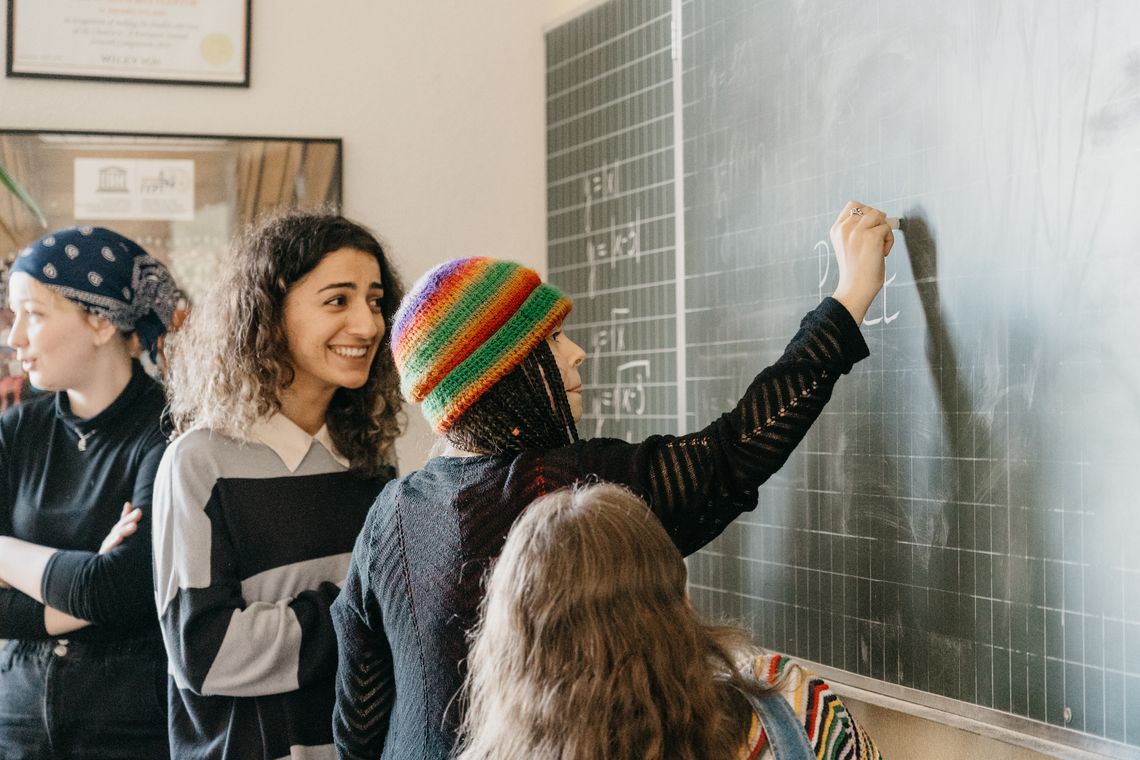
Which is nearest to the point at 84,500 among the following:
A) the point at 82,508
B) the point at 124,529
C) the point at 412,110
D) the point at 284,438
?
the point at 82,508

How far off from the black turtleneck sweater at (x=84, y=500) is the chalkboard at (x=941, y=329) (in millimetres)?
924

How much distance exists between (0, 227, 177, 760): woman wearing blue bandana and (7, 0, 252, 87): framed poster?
92 centimetres

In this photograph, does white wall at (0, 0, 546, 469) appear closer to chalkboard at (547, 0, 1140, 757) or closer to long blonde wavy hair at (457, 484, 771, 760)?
chalkboard at (547, 0, 1140, 757)

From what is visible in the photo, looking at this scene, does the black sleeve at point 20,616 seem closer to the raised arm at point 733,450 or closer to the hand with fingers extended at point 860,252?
the raised arm at point 733,450

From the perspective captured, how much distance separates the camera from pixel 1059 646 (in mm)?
1322

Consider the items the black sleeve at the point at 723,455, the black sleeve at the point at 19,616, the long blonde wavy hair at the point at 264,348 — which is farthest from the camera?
the black sleeve at the point at 19,616

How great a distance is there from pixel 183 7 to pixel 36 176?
52 centimetres

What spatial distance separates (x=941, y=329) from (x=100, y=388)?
1.33m

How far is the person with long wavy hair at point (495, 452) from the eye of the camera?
1215 millimetres

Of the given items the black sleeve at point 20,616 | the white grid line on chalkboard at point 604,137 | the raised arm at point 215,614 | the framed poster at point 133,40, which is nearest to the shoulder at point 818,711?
the raised arm at point 215,614

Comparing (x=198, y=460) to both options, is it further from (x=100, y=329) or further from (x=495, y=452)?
(x=495, y=452)

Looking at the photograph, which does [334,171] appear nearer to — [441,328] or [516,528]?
[441,328]

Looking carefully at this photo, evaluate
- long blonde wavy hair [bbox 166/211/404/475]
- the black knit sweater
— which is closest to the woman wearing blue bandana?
long blonde wavy hair [bbox 166/211/404/475]

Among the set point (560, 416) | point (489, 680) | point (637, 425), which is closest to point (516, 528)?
point (489, 680)
